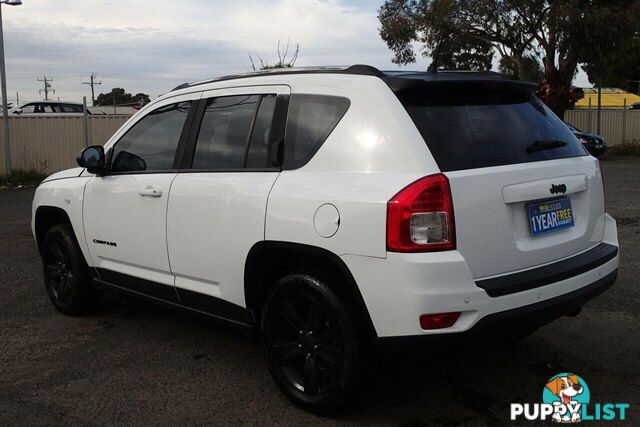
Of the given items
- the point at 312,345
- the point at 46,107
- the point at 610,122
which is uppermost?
the point at 46,107

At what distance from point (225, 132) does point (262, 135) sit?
36 centimetres

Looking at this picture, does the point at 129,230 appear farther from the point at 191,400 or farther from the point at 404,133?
the point at 404,133

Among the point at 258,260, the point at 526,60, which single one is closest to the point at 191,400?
the point at 258,260

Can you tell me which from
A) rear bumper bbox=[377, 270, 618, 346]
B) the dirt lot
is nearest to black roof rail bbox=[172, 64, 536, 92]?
rear bumper bbox=[377, 270, 618, 346]

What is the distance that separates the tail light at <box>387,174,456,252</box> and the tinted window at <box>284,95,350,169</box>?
65cm

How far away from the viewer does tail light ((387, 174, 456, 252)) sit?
3.02 meters

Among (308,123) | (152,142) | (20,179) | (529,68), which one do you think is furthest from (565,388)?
(529,68)

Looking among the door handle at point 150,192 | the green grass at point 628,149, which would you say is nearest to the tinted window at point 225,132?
the door handle at point 150,192

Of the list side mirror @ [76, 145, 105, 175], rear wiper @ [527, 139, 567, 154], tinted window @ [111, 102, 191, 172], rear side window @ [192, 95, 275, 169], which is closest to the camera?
rear wiper @ [527, 139, 567, 154]

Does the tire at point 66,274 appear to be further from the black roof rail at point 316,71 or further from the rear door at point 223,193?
the black roof rail at point 316,71

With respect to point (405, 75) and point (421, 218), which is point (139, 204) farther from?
point (421, 218)

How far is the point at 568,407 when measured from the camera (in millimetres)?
3580

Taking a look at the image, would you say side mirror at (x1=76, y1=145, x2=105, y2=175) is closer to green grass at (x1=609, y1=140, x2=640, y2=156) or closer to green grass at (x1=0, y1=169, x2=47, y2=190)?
green grass at (x1=0, y1=169, x2=47, y2=190)

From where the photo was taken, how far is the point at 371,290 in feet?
10.2
